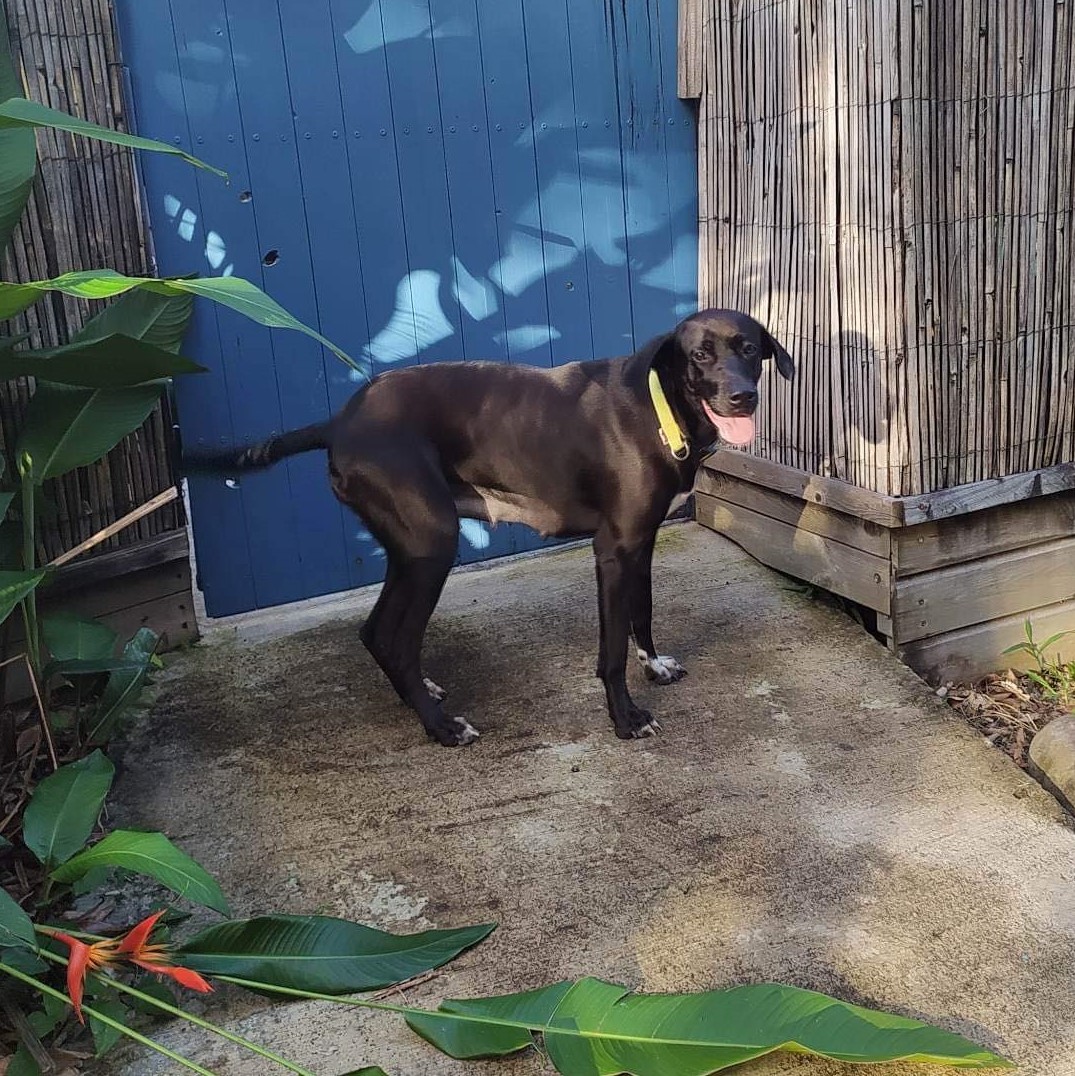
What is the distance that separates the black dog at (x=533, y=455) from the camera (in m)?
3.03

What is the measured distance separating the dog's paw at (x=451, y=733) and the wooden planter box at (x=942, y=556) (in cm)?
144

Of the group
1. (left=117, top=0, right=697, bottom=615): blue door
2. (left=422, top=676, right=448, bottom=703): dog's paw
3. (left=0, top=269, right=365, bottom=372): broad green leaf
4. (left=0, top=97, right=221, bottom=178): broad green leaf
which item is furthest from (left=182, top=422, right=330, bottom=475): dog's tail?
(left=0, top=97, right=221, bottom=178): broad green leaf

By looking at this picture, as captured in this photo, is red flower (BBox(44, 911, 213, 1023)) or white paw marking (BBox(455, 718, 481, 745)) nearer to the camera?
red flower (BBox(44, 911, 213, 1023))

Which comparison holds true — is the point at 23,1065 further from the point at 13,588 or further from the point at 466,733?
the point at 466,733

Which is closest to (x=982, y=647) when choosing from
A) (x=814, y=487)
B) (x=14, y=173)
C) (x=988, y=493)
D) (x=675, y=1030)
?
(x=988, y=493)

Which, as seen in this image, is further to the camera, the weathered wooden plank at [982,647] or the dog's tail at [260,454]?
the weathered wooden plank at [982,647]

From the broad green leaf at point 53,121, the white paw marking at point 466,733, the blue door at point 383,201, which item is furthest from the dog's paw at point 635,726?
the broad green leaf at point 53,121

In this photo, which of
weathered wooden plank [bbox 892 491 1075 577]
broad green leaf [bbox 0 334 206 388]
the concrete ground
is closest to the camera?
the concrete ground

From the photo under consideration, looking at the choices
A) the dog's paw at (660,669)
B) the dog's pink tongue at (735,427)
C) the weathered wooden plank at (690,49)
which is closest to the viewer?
the dog's pink tongue at (735,427)

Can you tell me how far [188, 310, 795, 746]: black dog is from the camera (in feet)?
9.93

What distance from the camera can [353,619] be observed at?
12.7 ft

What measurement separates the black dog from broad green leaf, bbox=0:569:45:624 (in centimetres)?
108

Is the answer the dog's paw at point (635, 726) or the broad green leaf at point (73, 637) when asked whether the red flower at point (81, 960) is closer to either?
the broad green leaf at point (73, 637)

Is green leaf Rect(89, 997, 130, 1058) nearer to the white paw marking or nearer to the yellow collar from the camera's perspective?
the white paw marking
